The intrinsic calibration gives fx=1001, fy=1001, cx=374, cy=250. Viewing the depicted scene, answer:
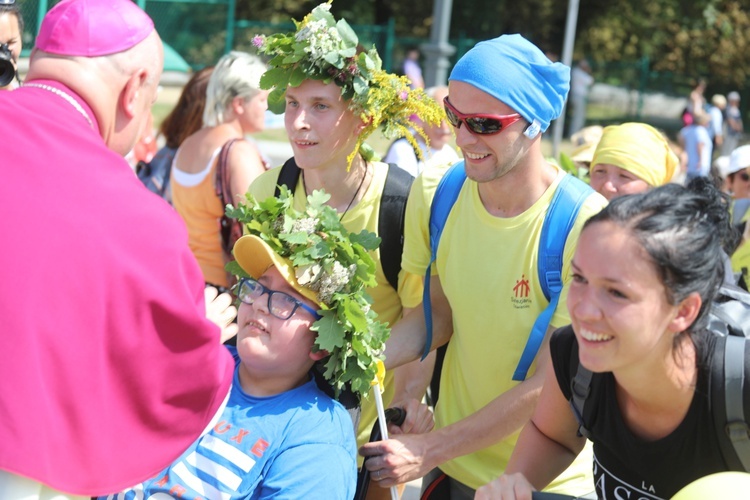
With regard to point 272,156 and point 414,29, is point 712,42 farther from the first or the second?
point 272,156

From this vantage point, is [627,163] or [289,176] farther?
[627,163]

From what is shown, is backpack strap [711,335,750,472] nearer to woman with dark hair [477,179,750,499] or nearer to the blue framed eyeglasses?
woman with dark hair [477,179,750,499]

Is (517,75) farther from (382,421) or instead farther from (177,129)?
(177,129)

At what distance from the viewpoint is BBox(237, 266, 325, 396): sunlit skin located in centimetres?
330

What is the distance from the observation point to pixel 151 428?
8.53ft

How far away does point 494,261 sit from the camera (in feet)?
11.4

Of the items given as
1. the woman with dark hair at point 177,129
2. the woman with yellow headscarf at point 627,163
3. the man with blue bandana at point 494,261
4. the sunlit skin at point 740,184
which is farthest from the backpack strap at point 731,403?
the sunlit skin at point 740,184

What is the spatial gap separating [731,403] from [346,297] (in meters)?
1.31

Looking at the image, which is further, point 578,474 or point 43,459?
point 578,474

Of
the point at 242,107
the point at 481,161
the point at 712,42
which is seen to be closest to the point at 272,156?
the point at 242,107

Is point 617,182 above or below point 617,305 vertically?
below

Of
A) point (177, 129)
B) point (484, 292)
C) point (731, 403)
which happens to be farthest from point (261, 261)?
point (177, 129)

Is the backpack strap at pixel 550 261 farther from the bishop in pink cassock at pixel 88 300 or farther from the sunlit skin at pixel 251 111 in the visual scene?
the sunlit skin at pixel 251 111

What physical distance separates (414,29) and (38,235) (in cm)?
3645
